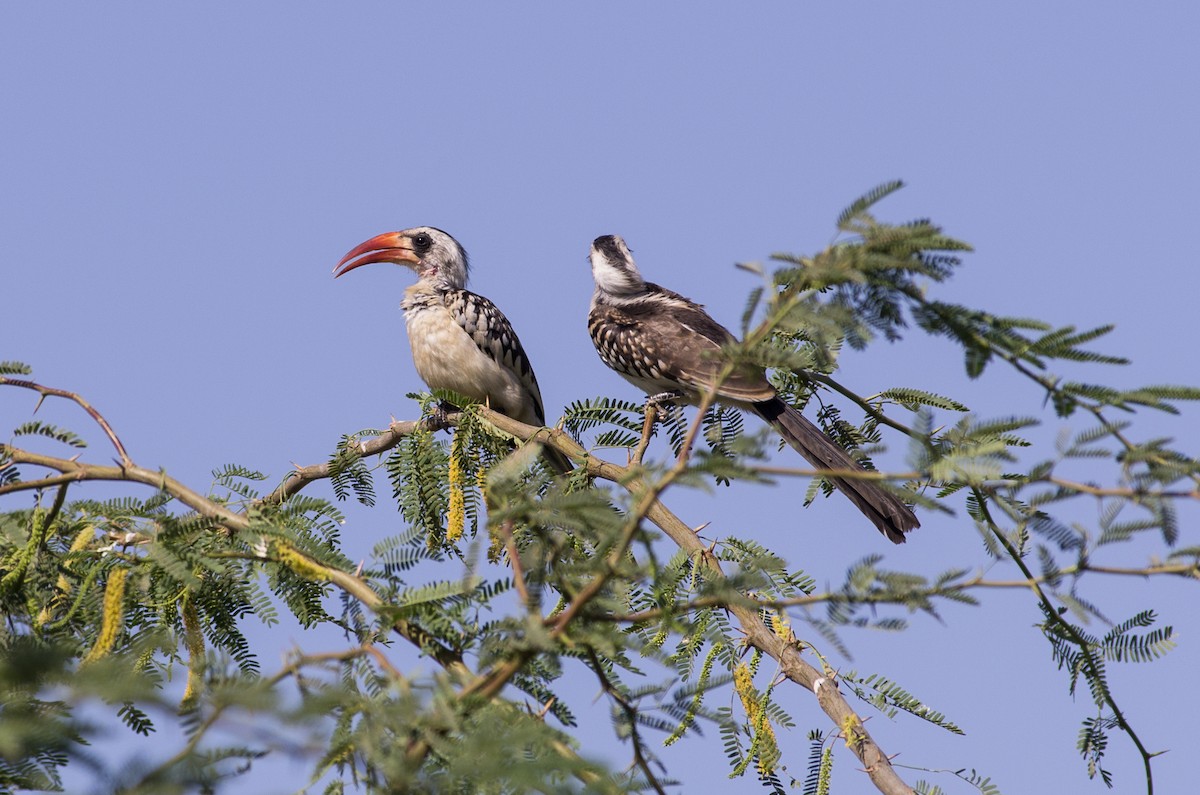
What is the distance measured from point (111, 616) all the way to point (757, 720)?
1.73 meters

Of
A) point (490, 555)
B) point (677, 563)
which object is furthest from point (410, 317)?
point (677, 563)

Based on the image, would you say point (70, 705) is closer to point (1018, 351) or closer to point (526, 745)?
point (526, 745)

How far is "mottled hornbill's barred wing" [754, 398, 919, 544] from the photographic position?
187 inches

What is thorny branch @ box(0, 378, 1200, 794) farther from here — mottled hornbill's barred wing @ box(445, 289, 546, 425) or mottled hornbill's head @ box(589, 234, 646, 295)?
mottled hornbill's head @ box(589, 234, 646, 295)

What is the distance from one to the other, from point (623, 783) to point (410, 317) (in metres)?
5.67

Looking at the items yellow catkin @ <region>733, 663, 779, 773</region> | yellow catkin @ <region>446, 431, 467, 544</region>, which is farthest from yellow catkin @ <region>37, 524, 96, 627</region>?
yellow catkin @ <region>733, 663, 779, 773</region>

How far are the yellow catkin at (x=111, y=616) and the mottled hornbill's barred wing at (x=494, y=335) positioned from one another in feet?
15.1

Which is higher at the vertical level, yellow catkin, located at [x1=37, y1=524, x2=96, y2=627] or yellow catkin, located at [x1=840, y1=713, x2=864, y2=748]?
yellow catkin, located at [x1=840, y1=713, x2=864, y2=748]

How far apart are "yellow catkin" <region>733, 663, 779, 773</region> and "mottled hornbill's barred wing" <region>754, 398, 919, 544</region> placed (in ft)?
3.66

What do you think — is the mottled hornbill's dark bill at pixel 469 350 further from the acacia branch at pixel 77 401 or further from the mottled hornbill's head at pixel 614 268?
the acacia branch at pixel 77 401

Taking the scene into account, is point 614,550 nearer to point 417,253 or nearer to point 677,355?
point 677,355

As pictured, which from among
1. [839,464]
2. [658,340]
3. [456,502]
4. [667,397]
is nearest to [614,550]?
[456,502]

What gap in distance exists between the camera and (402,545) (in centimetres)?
288

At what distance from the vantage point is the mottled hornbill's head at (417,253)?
843 cm
